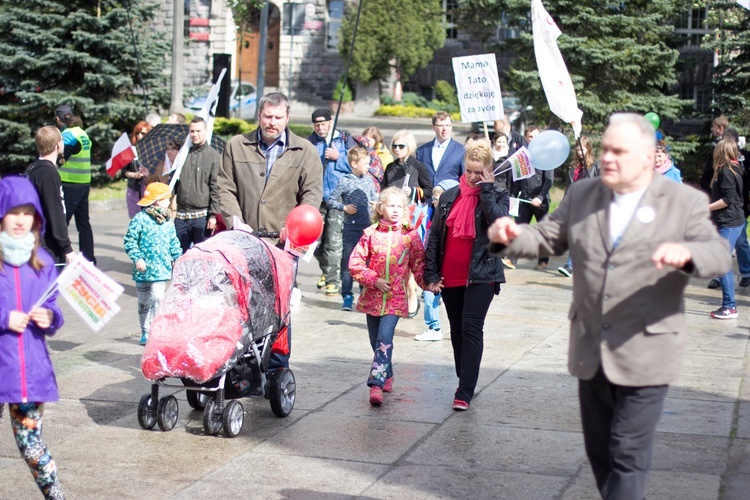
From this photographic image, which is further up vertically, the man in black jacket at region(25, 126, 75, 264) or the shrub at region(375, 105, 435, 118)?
the man in black jacket at region(25, 126, 75, 264)

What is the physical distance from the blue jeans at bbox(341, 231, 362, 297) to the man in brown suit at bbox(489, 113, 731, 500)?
23.1ft

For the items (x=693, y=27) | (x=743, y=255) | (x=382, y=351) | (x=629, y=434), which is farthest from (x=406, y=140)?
(x=693, y=27)

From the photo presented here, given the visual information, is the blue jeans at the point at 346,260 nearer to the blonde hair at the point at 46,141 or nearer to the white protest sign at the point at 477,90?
the white protest sign at the point at 477,90

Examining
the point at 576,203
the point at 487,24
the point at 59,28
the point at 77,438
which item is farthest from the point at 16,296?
the point at 487,24

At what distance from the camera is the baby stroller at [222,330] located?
6.35 metres

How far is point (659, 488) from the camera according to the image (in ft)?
18.9

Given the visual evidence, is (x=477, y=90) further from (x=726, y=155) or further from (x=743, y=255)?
(x=743, y=255)

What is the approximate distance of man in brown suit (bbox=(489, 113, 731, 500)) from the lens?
4.38m

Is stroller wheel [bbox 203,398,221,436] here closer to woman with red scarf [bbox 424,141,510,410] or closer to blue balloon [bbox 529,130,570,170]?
woman with red scarf [bbox 424,141,510,410]

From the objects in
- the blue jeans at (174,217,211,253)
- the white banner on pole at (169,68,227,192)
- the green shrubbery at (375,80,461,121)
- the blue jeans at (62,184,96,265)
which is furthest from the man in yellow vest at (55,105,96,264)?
the green shrubbery at (375,80,461,121)

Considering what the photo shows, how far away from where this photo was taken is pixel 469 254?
7.45 metres

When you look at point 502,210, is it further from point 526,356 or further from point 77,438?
point 77,438

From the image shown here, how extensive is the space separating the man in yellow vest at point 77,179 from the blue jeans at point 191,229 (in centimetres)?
248

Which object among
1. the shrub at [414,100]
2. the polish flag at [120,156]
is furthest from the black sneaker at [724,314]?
the shrub at [414,100]
